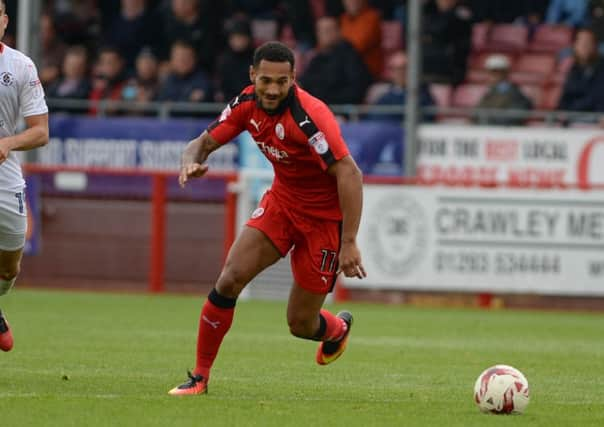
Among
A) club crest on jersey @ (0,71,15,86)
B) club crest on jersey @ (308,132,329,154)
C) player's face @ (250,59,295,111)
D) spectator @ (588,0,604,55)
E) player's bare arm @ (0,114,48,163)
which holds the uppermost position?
player's face @ (250,59,295,111)

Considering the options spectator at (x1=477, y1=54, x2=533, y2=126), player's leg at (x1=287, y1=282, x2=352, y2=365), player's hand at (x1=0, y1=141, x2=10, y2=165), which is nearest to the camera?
player's hand at (x1=0, y1=141, x2=10, y2=165)

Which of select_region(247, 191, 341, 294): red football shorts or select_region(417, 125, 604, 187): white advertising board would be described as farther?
select_region(417, 125, 604, 187): white advertising board

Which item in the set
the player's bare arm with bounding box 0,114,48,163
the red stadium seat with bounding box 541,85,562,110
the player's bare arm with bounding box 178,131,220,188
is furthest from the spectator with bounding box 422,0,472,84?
the player's bare arm with bounding box 0,114,48,163

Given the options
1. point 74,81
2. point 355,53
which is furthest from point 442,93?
point 74,81

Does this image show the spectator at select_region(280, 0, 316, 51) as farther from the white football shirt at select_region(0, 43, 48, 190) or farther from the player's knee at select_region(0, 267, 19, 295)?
the white football shirt at select_region(0, 43, 48, 190)

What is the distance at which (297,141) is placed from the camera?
865 cm

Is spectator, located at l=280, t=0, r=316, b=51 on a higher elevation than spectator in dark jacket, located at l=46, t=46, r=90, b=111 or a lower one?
higher

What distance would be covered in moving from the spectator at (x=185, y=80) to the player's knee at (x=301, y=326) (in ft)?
37.6

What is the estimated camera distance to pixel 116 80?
21812 millimetres

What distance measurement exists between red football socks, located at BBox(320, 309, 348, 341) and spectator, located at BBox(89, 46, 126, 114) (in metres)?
12.1

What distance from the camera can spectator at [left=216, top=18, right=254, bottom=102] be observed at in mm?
20547

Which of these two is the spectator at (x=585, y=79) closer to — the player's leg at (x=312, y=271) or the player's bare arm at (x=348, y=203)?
the player's leg at (x=312, y=271)

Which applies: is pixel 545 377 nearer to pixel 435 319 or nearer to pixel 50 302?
pixel 435 319

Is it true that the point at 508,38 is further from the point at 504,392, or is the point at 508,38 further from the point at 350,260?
the point at 504,392
